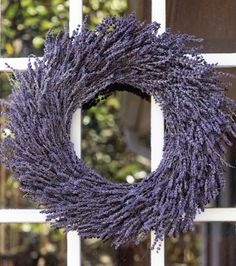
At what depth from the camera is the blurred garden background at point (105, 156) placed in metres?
1.69

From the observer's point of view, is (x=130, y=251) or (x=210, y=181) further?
(x=130, y=251)

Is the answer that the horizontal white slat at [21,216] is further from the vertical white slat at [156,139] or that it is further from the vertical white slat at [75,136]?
the vertical white slat at [156,139]

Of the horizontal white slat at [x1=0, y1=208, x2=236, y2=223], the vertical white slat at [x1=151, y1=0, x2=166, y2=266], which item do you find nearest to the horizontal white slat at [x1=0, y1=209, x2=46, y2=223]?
the horizontal white slat at [x1=0, y1=208, x2=236, y2=223]

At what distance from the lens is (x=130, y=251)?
5.51 feet

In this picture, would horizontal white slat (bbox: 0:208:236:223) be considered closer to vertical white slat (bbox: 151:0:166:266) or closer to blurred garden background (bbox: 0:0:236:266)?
blurred garden background (bbox: 0:0:236:266)

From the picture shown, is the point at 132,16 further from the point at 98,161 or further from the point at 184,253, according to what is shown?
the point at 184,253

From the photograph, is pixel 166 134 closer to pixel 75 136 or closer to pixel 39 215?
pixel 75 136

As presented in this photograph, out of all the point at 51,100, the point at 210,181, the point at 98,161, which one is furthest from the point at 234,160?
the point at 51,100

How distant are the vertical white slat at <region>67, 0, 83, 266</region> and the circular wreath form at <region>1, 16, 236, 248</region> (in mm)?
62

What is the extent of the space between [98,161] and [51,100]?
0.71 feet

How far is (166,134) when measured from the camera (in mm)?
1606

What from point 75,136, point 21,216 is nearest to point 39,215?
point 21,216

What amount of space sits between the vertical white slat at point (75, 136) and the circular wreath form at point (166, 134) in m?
0.06

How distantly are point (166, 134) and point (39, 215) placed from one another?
0.36m
